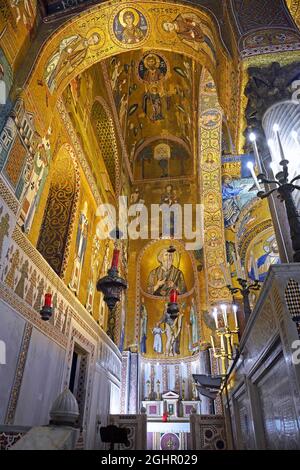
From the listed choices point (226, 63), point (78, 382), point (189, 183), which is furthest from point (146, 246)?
point (226, 63)

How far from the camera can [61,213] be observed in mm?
7078

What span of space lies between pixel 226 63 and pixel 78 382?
6876 millimetres

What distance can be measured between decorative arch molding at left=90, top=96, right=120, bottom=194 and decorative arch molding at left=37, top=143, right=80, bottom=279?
3.03m

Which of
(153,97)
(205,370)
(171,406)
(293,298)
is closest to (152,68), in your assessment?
(153,97)

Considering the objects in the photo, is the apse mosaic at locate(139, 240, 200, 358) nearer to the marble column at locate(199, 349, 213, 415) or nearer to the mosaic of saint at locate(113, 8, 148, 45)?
the marble column at locate(199, 349, 213, 415)

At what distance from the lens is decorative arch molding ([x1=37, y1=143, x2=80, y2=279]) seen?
650 centimetres

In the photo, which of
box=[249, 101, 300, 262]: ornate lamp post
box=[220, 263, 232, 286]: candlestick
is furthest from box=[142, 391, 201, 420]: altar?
box=[249, 101, 300, 262]: ornate lamp post

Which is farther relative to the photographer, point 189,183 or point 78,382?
point 189,183

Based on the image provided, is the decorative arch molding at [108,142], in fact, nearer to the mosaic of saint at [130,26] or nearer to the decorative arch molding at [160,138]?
the decorative arch molding at [160,138]

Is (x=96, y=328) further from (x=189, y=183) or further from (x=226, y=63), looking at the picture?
(x=189, y=183)

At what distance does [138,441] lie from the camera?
6789 mm

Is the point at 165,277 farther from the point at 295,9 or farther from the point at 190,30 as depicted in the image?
the point at 295,9

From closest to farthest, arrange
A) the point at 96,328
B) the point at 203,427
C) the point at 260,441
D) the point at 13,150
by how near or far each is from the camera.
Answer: the point at 260,441, the point at 13,150, the point at 203,427, the point at 96,328

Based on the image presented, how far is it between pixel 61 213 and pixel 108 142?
14.2 feet
